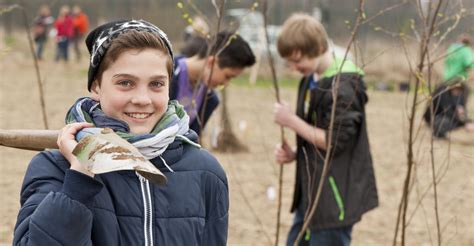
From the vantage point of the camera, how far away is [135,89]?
200cm

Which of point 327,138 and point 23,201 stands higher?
point 23,201

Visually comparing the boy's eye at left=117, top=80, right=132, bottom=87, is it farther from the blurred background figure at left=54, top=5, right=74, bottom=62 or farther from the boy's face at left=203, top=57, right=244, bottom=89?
the blurred background figure at left=54, top=5, right=74, bottom=62

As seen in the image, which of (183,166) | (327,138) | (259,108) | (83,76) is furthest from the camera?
(83,76)

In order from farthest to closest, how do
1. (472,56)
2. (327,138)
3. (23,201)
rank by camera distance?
(472,56)
(327,138)
(23,201)

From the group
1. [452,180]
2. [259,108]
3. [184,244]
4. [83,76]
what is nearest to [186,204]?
[184,244]

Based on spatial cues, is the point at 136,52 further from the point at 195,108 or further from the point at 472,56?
the point at 472,56

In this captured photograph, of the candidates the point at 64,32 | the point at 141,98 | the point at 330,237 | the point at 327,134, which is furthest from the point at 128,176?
the point at 64,32

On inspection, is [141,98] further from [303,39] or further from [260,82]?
[260,82]

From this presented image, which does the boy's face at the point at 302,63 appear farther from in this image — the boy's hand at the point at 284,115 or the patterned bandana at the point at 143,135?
the patterned bandana at the point at 143,135

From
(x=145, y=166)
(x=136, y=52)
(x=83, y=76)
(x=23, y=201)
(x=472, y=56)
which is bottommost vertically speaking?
(x=83, y=76)

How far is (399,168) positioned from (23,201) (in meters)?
8.32

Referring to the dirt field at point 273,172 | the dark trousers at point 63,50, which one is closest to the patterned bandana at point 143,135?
the dirt field at point 273,172

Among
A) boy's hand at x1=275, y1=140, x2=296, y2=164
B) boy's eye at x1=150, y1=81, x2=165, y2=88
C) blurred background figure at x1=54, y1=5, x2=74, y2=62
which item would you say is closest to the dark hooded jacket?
boy's hand at x1=275, y1=140, x2=296, y2=164

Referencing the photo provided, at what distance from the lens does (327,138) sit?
3998mm
